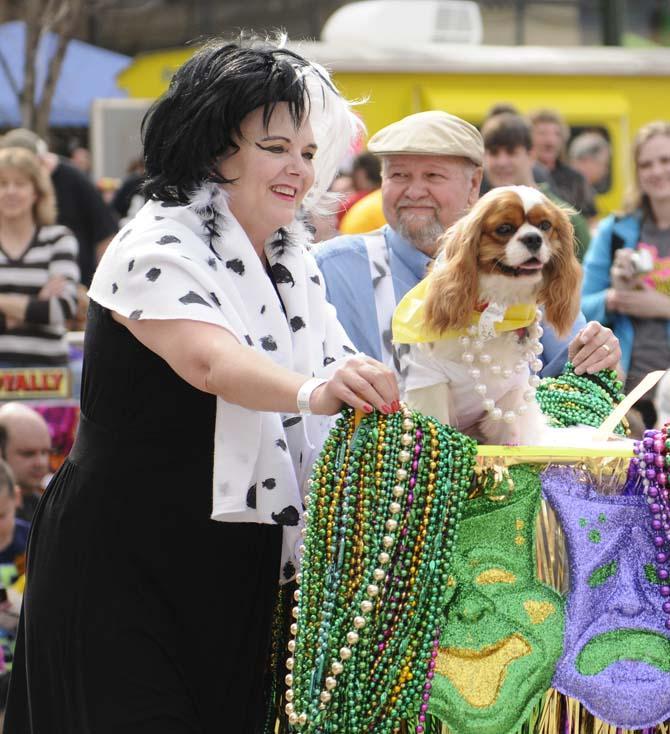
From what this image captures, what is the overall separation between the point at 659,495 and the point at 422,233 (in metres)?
1.54

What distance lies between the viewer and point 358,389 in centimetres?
220

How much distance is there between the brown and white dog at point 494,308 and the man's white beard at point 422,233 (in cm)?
46

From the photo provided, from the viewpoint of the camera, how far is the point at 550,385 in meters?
3.19

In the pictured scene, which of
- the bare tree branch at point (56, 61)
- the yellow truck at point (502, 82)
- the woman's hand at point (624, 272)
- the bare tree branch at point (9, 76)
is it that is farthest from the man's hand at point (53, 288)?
the bare tree branch at point (9, 76)

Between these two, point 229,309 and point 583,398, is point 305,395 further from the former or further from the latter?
point 583,398

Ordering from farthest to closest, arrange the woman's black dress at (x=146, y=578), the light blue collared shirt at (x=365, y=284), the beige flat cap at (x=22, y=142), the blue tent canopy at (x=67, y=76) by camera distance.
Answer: the blue tent canopy at (x=67, y=76) → the beige flat cap at (x=22, y=142) → the light blue collared shirt at (x=365, y=284) → the woman's black dress at (x=146, y=578)

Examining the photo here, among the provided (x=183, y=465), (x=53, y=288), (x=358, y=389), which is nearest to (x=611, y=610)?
(x=358, y=389)

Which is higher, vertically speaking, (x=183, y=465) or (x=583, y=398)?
(x=583, y=398)

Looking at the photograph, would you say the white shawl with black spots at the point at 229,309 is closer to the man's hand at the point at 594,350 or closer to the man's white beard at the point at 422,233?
the man's hand at the point at 594,350

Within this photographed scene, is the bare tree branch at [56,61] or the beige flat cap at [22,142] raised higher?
the bare tree branch at [56,61]

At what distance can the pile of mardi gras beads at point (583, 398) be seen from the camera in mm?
3031

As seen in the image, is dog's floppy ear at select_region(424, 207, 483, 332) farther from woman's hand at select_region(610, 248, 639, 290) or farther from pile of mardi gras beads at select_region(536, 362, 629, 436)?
woman's hand at select_region(610, 248, 639, 290)

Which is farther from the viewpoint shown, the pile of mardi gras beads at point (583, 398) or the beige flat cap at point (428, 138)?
the beige flat cap at point (428, 138)

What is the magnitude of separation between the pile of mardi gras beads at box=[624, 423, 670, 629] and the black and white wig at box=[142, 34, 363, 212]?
2.88ft
